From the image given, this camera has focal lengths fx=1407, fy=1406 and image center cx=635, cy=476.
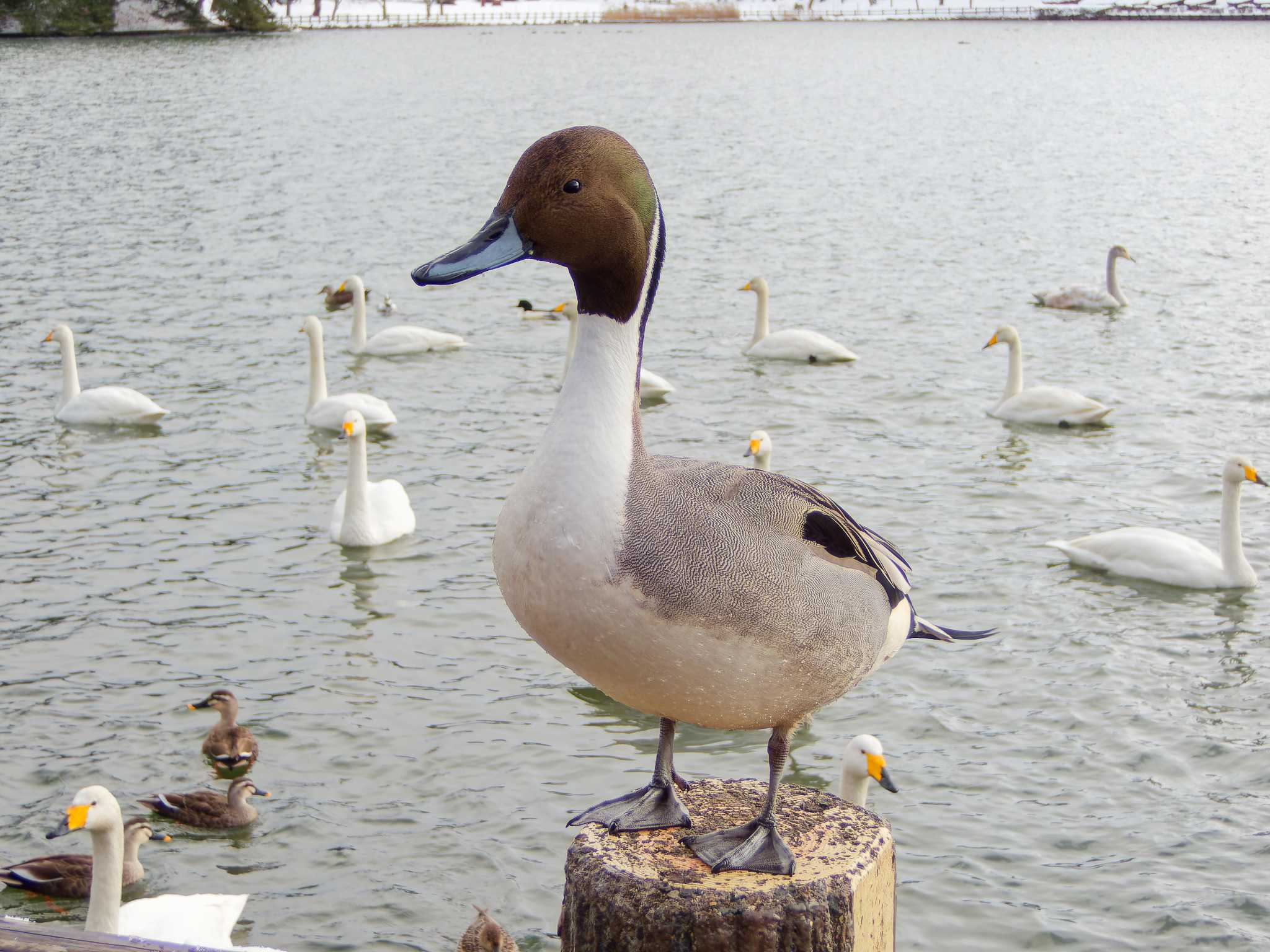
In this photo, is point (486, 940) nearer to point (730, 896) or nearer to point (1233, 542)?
point (730, 896)

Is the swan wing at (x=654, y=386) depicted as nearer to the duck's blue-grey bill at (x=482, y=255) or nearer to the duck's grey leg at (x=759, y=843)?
the duck's grey leg at (x=759, y=843)

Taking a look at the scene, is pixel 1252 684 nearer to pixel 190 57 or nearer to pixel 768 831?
pixel 768 831

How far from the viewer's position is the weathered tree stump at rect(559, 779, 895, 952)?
3.17m

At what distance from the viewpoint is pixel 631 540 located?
10.4ft

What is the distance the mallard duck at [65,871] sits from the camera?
277 inches

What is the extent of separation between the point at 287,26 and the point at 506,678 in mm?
101390

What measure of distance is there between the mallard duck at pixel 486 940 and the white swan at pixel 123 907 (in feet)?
3.48

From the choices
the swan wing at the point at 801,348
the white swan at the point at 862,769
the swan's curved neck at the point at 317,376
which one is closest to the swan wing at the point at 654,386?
the swan wing at the point at 801,348

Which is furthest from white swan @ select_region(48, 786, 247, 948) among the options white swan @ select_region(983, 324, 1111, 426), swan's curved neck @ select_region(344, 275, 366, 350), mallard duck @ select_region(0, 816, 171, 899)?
swan's curved neck @ select_region(344, 275, 366, 350)

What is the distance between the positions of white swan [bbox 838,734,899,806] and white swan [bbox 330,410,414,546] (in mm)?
5269

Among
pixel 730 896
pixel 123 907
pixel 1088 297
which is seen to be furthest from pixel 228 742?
pixel 1088 297

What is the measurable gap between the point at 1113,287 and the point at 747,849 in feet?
58.3

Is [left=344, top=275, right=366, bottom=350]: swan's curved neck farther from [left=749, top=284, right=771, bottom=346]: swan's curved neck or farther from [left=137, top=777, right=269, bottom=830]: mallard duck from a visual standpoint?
[left=137, top=777, right=269, bottom=830]: mallard duck

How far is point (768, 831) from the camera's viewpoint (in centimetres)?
346
